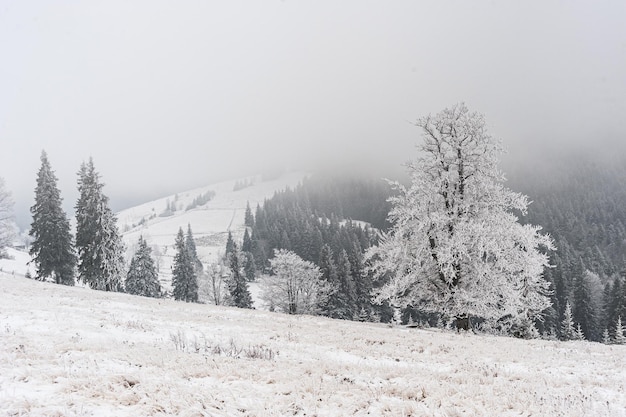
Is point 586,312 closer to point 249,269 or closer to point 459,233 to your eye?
point 459,233

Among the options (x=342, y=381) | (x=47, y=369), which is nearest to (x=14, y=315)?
(x=47, y=369)

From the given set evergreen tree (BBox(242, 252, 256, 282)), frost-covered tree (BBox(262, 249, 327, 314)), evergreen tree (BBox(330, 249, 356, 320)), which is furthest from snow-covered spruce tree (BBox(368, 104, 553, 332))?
evergreen tree (BBox(242, 252, 256, 282))

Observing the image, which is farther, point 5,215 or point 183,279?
point 183,279

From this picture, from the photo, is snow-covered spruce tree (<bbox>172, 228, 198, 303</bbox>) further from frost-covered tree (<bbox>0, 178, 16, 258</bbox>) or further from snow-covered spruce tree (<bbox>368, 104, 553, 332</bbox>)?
snow-covered spruce tree (<bbox>368, 104, 553, 332</bbox>)

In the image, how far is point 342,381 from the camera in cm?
802

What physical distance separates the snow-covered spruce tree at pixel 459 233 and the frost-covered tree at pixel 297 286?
42.7 metres

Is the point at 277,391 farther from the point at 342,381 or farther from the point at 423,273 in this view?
the point at 423,273

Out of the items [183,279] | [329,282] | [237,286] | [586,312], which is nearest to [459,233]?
[329,282]

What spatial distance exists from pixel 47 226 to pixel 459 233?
46.1 m

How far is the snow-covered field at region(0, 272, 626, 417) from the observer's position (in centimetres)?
620

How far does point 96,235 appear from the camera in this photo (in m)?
42.9

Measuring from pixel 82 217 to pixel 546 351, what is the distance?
1871 inches

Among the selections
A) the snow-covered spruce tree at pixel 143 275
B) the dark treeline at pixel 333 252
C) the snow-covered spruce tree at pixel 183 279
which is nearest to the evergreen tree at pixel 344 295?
the dark treeline at pixel 333 252

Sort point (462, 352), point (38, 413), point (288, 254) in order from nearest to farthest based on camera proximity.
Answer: point (38, 413) → point (462, 352) → point (288, 254)
